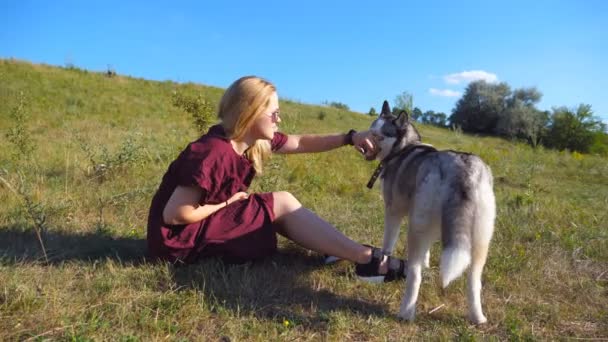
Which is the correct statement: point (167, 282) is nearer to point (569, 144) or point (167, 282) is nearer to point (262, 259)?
point (262, 259)

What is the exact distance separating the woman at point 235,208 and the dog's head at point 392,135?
2.73 feet

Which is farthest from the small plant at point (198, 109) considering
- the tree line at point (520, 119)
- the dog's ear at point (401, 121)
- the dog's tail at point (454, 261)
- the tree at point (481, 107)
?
the tree at point (481, 107)

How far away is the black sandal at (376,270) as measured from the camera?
306 cm

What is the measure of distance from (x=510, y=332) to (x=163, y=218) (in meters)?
2.38

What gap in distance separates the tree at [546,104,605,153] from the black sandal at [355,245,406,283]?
20.3 meters

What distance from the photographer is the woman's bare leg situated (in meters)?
3.04

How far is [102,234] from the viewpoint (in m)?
3.80

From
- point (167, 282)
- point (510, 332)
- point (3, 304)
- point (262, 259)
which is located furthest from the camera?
point (262, 259)

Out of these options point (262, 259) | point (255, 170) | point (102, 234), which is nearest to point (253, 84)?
point (255, 170)

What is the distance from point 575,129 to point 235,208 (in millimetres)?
22324

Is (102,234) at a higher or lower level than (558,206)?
lower

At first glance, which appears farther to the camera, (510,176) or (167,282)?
(510,176)

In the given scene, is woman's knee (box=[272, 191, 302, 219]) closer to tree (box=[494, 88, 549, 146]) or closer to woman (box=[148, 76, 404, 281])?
woman (box=[148, 76, 404, 281])

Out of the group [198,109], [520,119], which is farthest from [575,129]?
[198,109]
